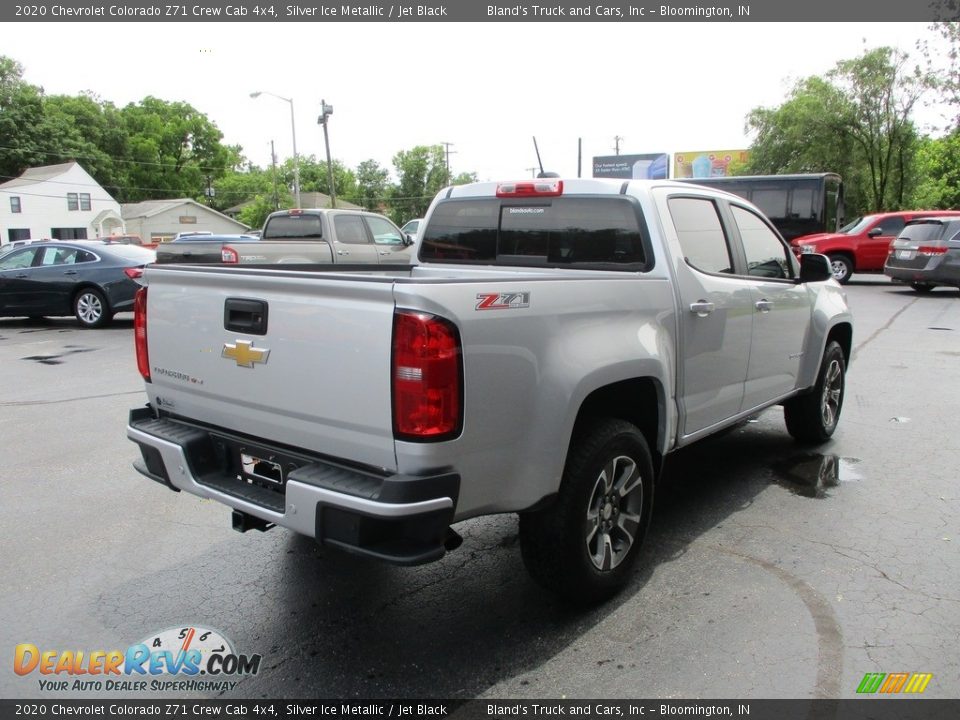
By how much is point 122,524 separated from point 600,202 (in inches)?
134

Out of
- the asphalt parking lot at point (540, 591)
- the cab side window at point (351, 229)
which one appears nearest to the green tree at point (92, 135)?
the cab side window at point (351, 229)

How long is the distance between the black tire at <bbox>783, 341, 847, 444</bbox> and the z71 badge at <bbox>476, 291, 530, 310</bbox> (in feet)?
11.7

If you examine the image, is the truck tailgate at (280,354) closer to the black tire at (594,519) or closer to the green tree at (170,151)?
the black tire at (594,519)

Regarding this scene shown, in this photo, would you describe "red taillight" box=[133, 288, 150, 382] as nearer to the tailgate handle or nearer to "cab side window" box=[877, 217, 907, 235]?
the tailgate handle

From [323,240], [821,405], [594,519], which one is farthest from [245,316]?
[323,240]

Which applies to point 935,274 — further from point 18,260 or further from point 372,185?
point 372,185

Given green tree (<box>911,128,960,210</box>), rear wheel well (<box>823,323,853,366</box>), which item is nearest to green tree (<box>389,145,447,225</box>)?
green tree (<box>911,128,960,210</box>)

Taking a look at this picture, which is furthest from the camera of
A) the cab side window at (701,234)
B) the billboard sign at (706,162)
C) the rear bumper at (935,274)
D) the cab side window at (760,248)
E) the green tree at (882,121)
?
the billboard sign at (706,162)

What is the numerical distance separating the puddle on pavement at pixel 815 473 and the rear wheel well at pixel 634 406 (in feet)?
5.40

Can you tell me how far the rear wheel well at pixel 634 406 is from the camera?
11.3 feet

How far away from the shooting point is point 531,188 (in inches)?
174

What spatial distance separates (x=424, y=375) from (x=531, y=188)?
2.16m

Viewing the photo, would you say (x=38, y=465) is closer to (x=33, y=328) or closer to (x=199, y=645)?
(x=199, y=645)

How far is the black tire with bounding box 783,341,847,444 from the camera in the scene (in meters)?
5.81
